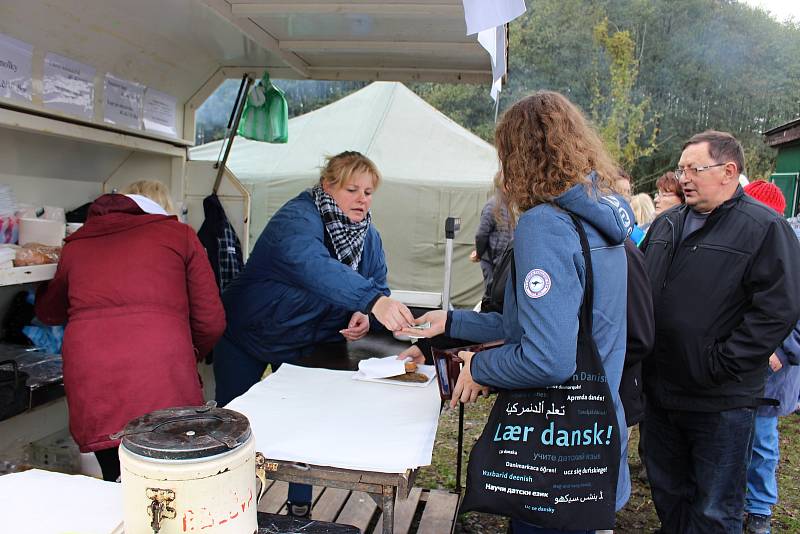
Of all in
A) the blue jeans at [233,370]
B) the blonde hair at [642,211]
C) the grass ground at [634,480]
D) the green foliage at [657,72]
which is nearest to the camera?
the blue jeans at [233,370]

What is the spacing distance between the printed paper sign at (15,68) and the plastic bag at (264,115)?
5.72ft

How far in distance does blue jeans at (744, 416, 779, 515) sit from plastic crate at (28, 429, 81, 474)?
3590 millimetres

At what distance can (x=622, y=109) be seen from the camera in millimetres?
19562

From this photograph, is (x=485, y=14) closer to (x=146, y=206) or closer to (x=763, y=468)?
(x=146, y=206)

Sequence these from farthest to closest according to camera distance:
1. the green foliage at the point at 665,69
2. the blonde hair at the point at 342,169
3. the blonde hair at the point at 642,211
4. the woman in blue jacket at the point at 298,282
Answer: the green foliage at the point at 665,69
the blonde hair at the point at 642,211
the blonde hair at the point at 342,169
the woman in blue jacket at the point at 298,282

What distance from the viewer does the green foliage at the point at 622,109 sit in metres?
18.7

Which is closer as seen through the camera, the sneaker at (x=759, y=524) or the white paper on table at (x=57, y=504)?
the white paper on table at (x=57, y=504)

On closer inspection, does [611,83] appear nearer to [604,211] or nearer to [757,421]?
[757,421]

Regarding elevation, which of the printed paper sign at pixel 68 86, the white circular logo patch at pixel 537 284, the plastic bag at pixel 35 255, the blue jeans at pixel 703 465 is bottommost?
the blue jeans at pixel 703 465

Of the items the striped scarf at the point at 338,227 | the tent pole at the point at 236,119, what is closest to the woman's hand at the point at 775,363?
the striped scarf at the point at 338,227

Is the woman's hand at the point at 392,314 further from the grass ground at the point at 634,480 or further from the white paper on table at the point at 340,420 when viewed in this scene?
the grass ground at the point at 634,480

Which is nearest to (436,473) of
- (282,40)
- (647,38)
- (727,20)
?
(282,40)

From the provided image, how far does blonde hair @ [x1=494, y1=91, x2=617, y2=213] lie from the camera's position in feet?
5.11

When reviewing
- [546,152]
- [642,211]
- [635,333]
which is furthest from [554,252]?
[642,211]
